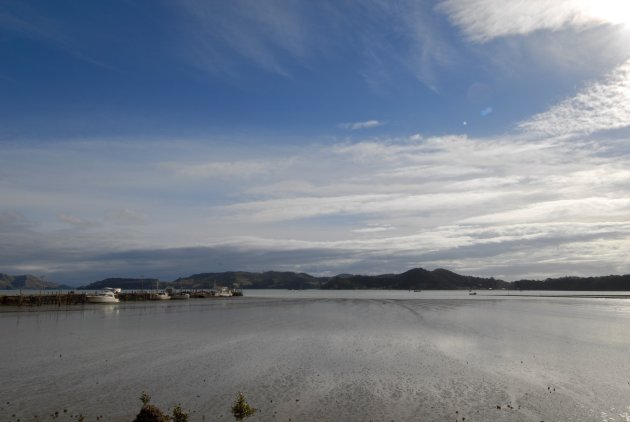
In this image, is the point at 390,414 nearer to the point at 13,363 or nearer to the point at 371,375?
the point at 371,375

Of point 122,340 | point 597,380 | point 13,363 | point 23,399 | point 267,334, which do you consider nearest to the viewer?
point 23,399

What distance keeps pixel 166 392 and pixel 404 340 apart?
23414mm

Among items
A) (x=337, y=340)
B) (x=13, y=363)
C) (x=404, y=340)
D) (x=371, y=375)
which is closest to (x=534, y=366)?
(x=371, y=375)

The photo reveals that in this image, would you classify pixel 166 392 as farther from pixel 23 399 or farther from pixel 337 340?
pixel 337 340

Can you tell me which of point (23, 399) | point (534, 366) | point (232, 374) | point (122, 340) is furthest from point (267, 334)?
point (23, 399)

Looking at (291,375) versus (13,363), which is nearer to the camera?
(291,375)

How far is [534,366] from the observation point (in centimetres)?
2847

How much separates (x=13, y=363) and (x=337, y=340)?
2236 centimetres

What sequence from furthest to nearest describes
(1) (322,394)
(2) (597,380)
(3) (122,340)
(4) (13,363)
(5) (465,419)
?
(3) (122,340) → (4) (13,363) → (2) (597,380) → (1) (322,394) → (5) (465,419)

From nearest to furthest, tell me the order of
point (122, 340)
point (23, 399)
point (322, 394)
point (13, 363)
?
point (23, 399) < point (322, 394) < point (13, 363) < point (122, 340)

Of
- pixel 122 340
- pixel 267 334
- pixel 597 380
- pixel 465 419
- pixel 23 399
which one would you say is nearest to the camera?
pixel 465 419

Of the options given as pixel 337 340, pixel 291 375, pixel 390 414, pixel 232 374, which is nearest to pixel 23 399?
pixel 232 374

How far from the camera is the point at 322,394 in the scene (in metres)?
21.2

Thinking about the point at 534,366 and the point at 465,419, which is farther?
the point at 534,366
